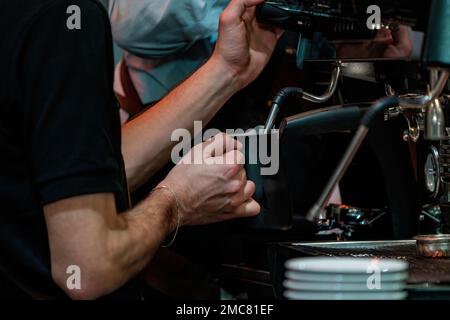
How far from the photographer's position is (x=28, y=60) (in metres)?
0.90

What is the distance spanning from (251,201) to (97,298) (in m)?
0.31

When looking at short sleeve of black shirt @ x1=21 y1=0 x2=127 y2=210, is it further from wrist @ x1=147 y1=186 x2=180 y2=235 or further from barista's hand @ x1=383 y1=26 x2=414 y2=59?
barista's hand @ x1=383 y1=26 x2=414 y2=59

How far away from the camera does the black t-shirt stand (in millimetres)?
892

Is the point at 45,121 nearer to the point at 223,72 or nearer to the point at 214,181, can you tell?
the point at 214,181

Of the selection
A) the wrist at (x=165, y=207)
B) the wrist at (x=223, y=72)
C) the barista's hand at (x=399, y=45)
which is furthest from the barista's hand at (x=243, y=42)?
the wrist at (x=165, y=207)

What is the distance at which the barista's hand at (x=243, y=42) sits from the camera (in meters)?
1.35

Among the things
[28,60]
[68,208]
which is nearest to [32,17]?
[28,60]

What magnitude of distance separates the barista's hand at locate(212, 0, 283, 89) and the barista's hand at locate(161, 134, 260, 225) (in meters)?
0.26

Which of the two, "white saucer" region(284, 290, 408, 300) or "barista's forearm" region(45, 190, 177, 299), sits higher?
"barista's forearm" region(45, 190, 177, 299)

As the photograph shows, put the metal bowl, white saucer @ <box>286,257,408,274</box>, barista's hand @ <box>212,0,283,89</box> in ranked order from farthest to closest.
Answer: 1. barista's hand @ <box>212,0,283,89</box>
2. the metal bowl
3. white saucer @ <box>286,257,408,274</box>

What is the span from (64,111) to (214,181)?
0.33m

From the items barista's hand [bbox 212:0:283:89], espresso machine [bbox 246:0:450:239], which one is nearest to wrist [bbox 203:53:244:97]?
barista's hand [bbox 212:0:283:89]

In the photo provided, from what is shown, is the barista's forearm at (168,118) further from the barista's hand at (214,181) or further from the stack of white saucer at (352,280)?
the stack of white saucer at (352,280)

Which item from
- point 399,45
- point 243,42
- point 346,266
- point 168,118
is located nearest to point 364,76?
point 399,45
